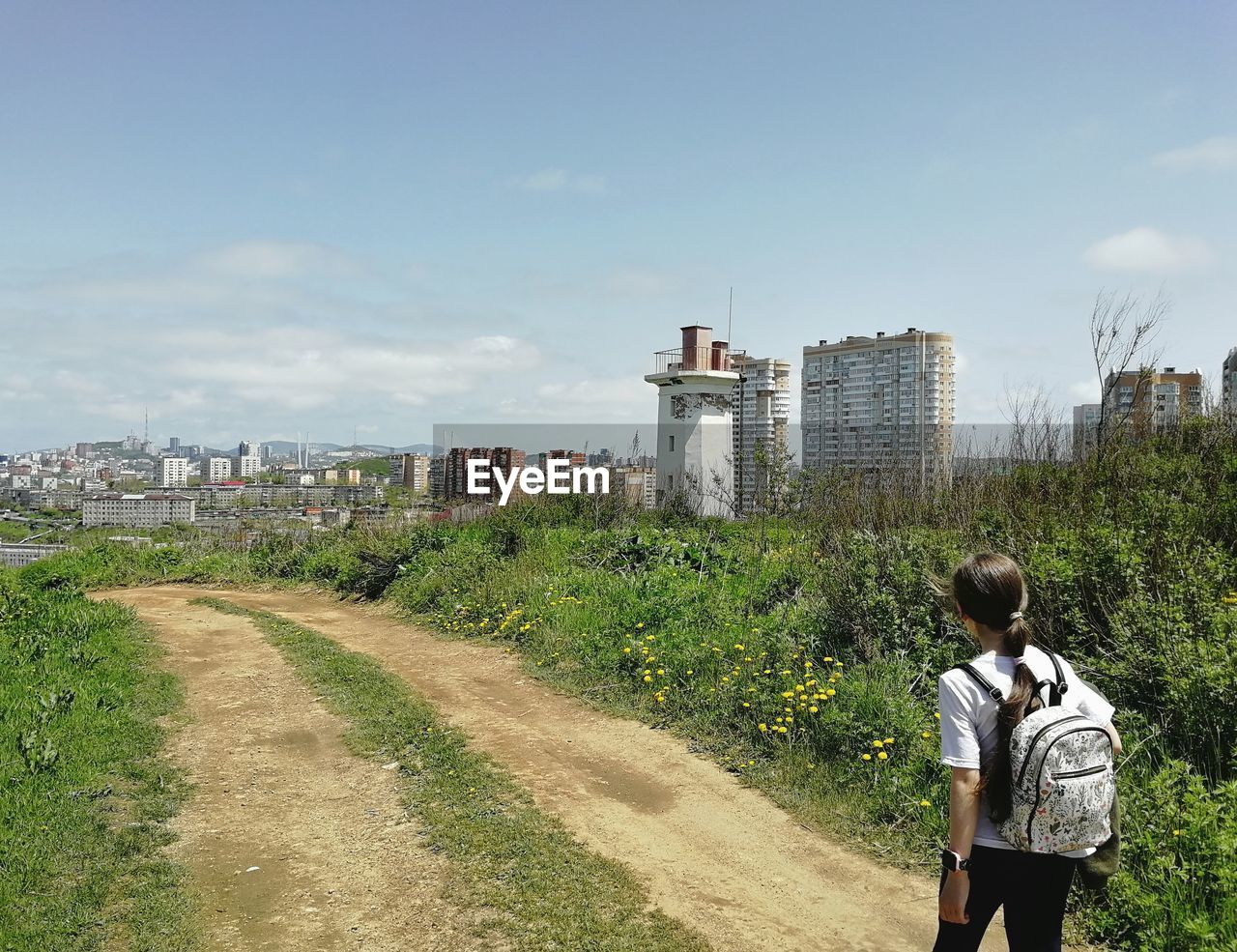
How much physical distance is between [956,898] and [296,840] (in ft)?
12.2

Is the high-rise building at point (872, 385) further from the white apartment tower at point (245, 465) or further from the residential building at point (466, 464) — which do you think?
the white apartment tower at point (245, 465)

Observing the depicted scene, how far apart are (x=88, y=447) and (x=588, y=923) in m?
127

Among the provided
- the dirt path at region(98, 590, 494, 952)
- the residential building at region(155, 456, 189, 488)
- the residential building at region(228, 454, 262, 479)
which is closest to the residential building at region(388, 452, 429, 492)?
the dirt path at region(98, 590, 494, 952)

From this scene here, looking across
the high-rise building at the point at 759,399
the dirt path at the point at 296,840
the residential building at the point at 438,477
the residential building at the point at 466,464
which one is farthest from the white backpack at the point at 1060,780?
the high-rise building at the point at 759,399

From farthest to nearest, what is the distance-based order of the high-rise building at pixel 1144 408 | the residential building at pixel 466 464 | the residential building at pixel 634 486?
the residential building at pixel 466 464 < the residential building at pixel 634 486 < the high-rise building at pixel 1144 408

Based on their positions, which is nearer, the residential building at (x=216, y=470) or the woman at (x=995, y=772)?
the woman at (x=995, y=772)

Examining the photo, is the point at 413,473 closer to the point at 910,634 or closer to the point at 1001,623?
the point at 910,634

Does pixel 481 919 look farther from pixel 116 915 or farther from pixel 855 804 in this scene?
pixel 855 804

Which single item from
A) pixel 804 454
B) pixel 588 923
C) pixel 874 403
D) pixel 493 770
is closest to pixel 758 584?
pixel 493 770

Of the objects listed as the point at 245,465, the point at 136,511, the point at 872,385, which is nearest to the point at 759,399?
the point at 872,385

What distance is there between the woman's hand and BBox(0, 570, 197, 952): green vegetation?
310 cm

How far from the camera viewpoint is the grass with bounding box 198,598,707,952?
3.80 meters

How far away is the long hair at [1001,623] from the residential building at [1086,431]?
6.89 meters

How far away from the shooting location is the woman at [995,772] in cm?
242
